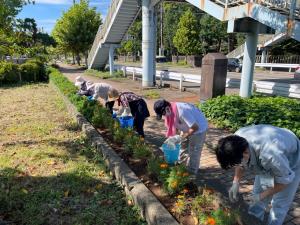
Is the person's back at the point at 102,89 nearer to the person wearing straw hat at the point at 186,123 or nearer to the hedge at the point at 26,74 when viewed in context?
the person wearing straw hat at the point at 186,123

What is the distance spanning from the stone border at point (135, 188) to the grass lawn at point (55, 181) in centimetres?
15

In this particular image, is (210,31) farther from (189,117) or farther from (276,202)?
(276,202)

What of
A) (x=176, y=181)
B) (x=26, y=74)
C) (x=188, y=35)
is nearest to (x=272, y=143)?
(x=176, y=181)

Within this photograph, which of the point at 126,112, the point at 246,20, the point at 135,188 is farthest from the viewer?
the point at 246,20

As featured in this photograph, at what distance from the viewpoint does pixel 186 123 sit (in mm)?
4137

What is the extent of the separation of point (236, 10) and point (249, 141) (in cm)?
737

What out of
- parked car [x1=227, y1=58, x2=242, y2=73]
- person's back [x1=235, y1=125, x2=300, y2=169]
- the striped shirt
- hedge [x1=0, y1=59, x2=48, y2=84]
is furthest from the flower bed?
parked car [x1=227, y1=58, x2=242, y2=73]

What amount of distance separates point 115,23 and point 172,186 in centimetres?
1550

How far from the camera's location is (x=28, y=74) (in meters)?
20.1

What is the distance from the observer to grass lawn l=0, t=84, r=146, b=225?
3734 mm

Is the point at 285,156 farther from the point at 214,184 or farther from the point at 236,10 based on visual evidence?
the point at 236,10

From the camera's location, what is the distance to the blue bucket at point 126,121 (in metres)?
6.34

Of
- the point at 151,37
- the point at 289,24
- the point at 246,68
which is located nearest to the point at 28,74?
the point at 151,37

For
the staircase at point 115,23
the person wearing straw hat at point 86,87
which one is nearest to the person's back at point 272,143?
the person wearing straw hat at point 86,87
